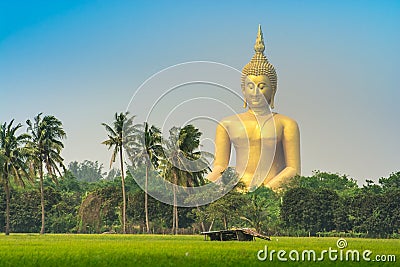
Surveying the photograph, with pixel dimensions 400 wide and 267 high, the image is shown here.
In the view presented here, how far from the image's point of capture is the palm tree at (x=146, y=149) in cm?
5172

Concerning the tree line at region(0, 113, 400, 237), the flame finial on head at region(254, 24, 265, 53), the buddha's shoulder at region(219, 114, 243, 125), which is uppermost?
the flame finial on head at region(254, 24, 265, 53)

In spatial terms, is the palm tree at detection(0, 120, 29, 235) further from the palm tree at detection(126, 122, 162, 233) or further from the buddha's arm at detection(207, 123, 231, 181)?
the buddha's arm at detection(207, 123, 231, 181)

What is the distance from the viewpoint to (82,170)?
6348 inches

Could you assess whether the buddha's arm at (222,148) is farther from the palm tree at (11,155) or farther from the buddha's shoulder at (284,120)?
the palm tree at (11,155)

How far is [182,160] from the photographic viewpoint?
5166 cm

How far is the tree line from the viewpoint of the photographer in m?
51.4

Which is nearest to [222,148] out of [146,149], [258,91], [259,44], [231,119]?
[231,119]

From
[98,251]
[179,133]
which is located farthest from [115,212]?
[98,251]

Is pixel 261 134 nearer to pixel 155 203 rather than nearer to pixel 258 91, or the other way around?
pixel 258 91

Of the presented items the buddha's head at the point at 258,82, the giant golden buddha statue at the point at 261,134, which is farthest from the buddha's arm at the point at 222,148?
the buddha's head at the point at 258,82

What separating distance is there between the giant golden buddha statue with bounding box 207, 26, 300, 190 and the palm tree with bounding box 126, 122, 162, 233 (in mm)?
18821

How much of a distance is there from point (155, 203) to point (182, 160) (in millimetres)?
7726

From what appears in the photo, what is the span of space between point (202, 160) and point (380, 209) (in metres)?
12.6

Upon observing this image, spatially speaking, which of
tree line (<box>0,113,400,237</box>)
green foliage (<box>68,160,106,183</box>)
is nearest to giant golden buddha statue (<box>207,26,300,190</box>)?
tree line (<box>0,113,400,237</box>)
